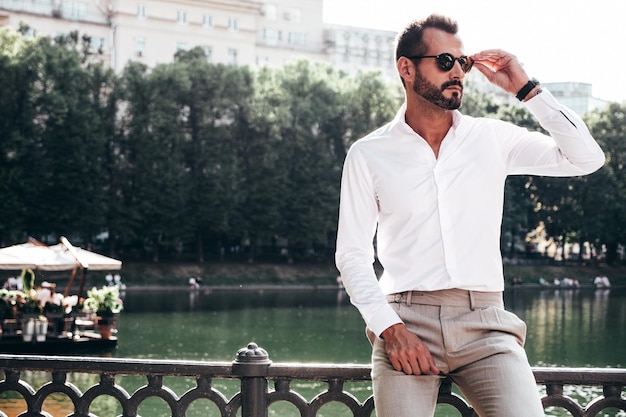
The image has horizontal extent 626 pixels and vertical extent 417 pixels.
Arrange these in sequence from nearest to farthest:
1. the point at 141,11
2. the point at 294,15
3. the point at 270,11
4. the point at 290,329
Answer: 1. the point at 290,329
2. the point at 141,11
3. the point at 270,11
4. the point at 294,15

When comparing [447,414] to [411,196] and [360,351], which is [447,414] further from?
[411,196]

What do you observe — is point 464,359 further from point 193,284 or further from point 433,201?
point 193,284

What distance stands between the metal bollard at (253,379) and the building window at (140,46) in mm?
65912

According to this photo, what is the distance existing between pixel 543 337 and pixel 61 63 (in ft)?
97.8

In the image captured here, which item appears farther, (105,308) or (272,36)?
(272,36)

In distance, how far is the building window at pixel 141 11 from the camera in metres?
67.8

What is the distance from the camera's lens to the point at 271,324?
32.4m

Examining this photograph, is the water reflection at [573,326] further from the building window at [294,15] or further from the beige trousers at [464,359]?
the building window at [294,15]

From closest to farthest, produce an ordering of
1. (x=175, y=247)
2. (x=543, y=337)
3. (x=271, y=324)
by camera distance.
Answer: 1. (x=543, y=337)
2. (x=271, y=324)
3. (x=175, y=247)

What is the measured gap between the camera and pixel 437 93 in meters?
3.66

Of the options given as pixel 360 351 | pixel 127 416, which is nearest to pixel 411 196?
pixel 127 416

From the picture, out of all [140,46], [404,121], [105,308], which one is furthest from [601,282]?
[404,121]

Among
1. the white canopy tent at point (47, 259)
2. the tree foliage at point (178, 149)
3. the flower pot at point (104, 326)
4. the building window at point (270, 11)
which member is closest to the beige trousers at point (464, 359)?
the flower pot at point (104, 326)

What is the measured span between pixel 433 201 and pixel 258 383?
1.31 metres
